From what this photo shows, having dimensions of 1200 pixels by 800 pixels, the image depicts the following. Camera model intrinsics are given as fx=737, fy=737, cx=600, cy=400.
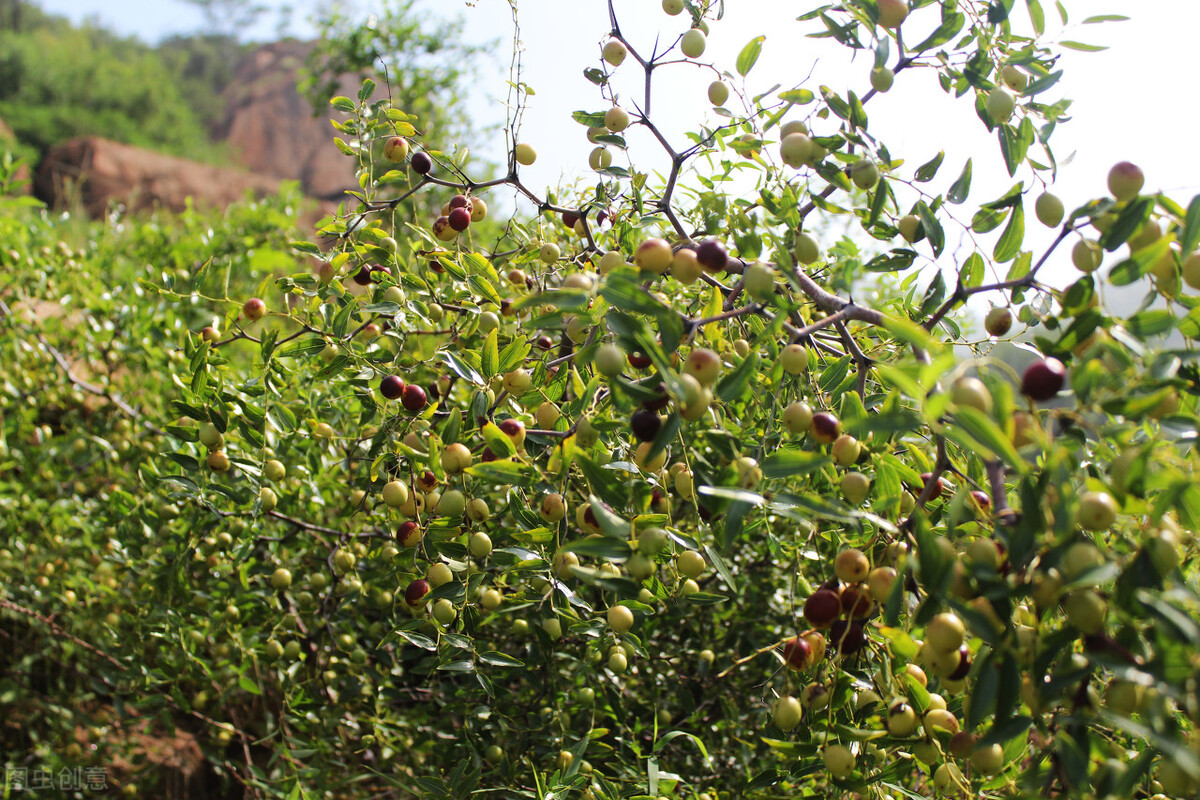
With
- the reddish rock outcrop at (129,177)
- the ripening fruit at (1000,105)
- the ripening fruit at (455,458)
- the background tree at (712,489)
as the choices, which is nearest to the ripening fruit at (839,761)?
the background tree at (712,489)

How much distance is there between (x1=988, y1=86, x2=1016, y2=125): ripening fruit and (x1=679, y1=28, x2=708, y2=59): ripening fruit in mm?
366

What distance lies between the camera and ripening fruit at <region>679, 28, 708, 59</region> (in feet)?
3.14

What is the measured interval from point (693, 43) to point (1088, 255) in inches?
22.1

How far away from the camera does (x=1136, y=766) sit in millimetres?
467

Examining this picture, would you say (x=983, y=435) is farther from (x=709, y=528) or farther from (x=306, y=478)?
(x=306, y=478)

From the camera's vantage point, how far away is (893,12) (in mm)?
762

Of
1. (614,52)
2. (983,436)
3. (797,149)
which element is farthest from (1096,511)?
(614,52)

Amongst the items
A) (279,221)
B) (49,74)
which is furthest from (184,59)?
(279,221)

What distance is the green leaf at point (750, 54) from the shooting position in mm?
916

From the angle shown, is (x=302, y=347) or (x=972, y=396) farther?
(x=302, y=347)

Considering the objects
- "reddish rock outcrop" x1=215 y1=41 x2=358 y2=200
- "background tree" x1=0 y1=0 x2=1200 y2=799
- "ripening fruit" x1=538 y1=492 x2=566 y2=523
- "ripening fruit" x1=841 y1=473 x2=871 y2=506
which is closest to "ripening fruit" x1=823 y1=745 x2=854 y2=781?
"background tree" x1=0 y1=0 x2=1200 y2=799

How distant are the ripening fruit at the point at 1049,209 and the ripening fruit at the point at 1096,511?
0.35 metres

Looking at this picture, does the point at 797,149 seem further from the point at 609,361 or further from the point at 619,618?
the point at 619,618

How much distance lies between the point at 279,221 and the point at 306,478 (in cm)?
176
